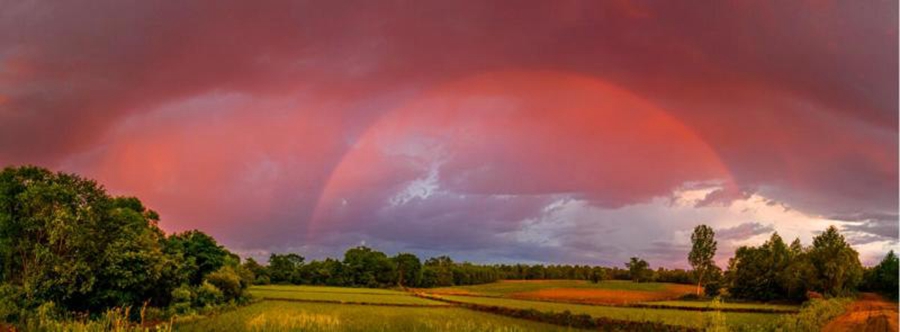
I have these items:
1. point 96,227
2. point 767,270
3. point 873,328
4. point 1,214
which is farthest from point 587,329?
point 767,270

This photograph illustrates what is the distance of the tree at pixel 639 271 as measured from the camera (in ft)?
466

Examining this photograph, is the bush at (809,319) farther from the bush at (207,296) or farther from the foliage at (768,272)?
the bush at (207,296)

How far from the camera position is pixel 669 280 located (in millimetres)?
136875

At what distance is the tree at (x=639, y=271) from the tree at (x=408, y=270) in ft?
185

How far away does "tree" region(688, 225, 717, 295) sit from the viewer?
99000mm

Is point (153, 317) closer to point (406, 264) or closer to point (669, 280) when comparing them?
point (406, 264)

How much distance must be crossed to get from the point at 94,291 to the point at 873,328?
48.8m

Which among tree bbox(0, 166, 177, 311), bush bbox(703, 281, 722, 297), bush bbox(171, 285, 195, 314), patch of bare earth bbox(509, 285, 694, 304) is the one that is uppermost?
tree bbox(0, 166, 177, 311)

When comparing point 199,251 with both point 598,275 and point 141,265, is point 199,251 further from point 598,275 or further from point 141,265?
point 598,275

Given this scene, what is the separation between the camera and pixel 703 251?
99.6m

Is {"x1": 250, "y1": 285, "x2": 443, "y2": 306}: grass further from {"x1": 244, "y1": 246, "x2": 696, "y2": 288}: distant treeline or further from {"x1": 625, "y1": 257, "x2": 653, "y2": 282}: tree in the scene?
{"x1": 625, "y1": 257, "x2": 653, "y2": 282}: tree

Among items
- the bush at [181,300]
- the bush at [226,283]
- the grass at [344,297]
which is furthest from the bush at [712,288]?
the bush at [181,300]

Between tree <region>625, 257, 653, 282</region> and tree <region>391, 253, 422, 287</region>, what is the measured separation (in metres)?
56.3

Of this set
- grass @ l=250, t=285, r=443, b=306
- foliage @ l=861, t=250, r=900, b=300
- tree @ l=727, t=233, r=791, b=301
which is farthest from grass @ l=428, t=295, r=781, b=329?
foliage @ l=861, t=250, r=900, b=300
